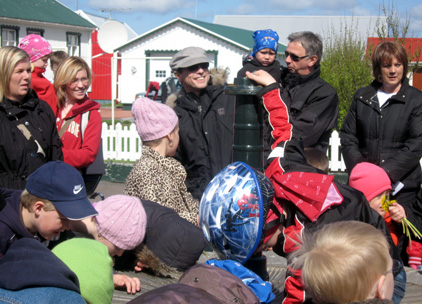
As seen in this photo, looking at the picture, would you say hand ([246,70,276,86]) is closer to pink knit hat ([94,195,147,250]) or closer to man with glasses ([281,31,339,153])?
man with glasses ([281,31,339,153])

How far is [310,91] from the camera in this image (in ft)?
14.6

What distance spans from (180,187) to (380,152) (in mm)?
1847

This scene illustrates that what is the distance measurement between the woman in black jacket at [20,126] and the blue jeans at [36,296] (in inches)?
94.7

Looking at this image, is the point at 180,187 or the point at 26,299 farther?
the point at 180,187

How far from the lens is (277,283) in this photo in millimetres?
3711

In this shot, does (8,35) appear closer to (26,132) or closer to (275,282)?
(26,132)

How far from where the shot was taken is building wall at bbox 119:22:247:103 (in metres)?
32.7

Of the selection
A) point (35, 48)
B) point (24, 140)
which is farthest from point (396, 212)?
Result: point (35, 48)

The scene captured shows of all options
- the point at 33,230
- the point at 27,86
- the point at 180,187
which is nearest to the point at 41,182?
the point at 33,230

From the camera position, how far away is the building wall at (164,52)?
3266cm

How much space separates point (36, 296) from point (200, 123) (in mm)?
3134

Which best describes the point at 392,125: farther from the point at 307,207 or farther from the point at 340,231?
the point at 340,231

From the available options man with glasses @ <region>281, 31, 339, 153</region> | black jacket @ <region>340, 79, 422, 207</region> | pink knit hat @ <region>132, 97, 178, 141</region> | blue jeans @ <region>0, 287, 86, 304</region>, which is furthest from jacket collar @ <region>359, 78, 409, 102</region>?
blue jeans @ <region>0, 287, 86, 304</region>

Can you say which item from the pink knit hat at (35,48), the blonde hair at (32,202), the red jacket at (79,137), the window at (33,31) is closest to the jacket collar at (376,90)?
the red jacket at (79,137)
